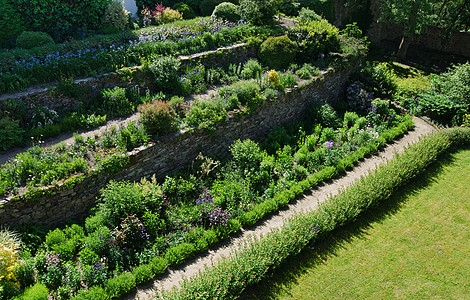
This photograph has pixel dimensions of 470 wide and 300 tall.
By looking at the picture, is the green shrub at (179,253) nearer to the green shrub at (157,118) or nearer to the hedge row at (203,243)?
the hedge row at (203,243)

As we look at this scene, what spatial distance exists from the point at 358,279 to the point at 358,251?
95cm

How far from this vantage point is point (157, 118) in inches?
396

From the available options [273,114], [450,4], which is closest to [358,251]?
[273,114]

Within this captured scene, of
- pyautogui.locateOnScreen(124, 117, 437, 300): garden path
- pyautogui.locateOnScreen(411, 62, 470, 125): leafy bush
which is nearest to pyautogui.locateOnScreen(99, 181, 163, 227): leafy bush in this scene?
pyautogui.locateOnScreen(124, 117, 437, 300): garden path

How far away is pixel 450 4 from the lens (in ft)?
68.4

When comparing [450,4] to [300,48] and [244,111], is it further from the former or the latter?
[244,111]

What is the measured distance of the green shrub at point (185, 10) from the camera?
18.7 meters

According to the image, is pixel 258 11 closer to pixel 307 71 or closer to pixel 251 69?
pixel 251 69

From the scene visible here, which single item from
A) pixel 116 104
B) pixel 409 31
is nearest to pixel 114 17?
pixel 116 104

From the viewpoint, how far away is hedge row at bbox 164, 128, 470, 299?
7.03 meters

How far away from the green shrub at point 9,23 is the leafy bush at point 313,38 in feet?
42.4

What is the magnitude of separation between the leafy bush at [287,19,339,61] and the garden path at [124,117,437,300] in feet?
19.9

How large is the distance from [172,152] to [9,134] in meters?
4.74

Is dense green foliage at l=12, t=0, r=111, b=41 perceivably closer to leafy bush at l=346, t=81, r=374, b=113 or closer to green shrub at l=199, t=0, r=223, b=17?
green shrub at l=199, t=0, r=223, b=17
